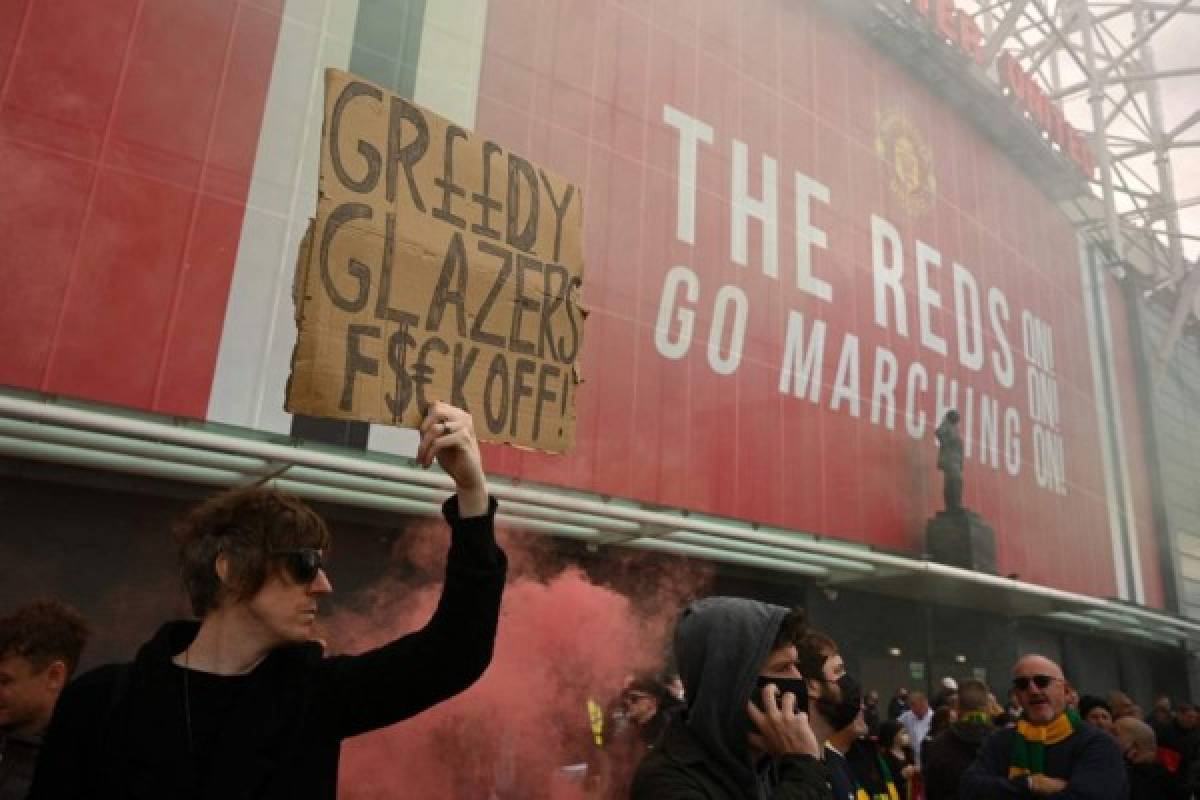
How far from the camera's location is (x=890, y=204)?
14.9 metres

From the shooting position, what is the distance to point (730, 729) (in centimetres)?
180

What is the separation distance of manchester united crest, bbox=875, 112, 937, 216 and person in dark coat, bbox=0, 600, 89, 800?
48.4ft

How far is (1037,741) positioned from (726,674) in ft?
8.23

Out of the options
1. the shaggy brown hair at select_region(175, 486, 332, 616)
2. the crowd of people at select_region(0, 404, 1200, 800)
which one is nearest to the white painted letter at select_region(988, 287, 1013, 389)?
the crowd of people at select_region(0, 404, 1200, 800)

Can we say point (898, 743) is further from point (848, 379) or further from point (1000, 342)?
point (1000, 342)

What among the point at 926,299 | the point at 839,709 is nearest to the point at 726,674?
the point at 839,709

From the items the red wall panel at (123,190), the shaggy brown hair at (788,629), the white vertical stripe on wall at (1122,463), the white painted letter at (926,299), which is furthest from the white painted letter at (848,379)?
the shaggy brown hair at (788,629)

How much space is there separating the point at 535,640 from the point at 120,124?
569 cm

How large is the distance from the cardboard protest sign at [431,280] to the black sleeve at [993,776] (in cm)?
246

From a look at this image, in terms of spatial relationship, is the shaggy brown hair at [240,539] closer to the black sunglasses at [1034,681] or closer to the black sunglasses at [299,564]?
the black sunglasses at [299,564]

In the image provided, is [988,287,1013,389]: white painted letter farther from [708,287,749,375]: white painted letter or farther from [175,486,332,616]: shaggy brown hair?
[175,486,332,616]: shaggy brown hair

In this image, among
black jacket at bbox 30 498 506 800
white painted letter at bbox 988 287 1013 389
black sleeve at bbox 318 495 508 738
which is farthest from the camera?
white painted letter at bbox 988 287 1013 389

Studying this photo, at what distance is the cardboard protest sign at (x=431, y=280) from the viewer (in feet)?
7.25

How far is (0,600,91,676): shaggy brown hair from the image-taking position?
2.57 m
